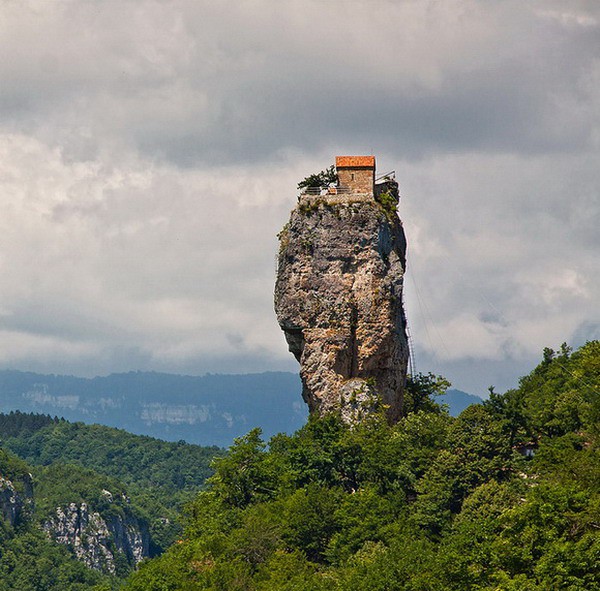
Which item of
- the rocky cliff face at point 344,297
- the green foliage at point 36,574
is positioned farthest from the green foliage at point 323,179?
the green foliage at point 36,574

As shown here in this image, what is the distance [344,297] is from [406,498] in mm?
11703

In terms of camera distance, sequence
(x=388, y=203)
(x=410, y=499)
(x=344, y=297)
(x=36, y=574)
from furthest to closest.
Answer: (x=36, y=574) < (x=388, y=203) < (x=344, y=297) < (x=410, y=499)

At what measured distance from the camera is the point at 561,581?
51.2 meters

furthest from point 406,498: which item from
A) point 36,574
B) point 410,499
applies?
point 36,574

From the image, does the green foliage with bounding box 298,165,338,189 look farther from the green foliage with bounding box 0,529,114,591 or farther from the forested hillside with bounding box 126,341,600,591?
the green foliage with bounding box 0,529,114,591

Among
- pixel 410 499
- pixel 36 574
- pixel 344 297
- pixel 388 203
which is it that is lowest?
pixel 410 499

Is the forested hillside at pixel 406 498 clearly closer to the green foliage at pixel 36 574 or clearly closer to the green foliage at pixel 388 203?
→ the green foliage at pixel 388 203

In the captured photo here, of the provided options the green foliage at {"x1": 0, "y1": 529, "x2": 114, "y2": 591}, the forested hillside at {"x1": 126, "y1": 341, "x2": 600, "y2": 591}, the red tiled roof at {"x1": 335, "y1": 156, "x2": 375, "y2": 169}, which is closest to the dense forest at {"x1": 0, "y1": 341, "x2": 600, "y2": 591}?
the forested hillside at {"x1": 126, "y1": 341, "x2": 600, "y2": 591}

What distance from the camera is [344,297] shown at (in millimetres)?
80125

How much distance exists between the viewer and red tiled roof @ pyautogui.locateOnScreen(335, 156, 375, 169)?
265 feet

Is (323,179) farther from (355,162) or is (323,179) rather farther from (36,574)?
(36,574)

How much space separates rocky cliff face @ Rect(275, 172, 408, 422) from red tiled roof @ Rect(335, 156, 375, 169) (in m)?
1.55

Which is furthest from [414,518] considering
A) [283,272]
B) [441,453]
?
[283,272]

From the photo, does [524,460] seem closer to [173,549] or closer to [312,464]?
[312,464]
